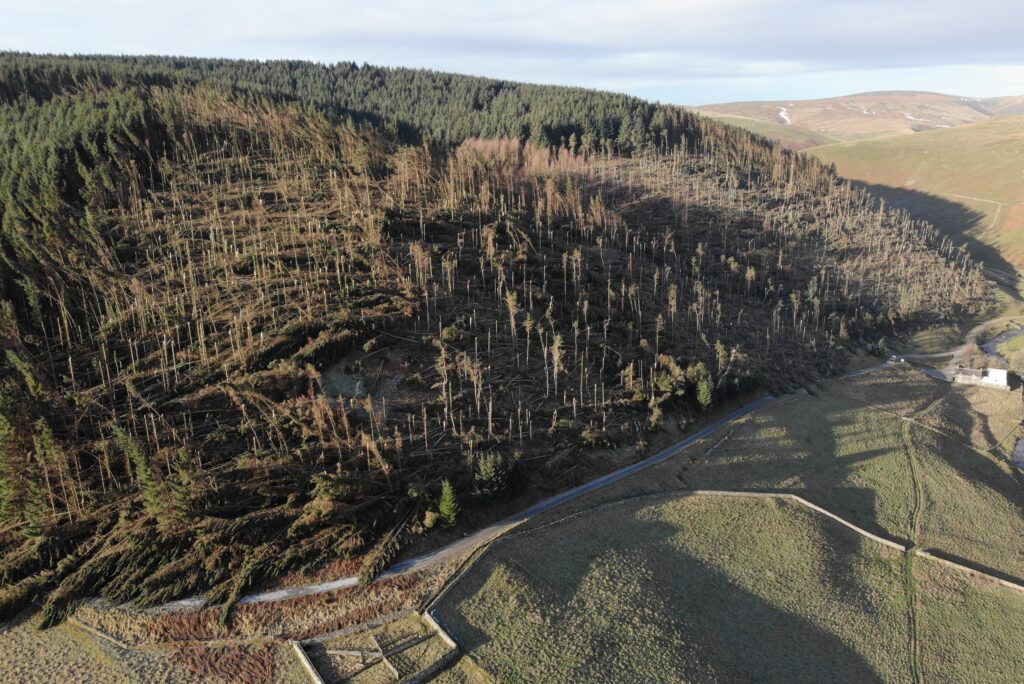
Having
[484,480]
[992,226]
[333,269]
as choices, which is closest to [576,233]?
[333,269]

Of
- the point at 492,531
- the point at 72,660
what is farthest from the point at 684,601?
the point at 72,660

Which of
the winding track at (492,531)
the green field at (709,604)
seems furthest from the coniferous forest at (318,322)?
the green field at (709,604)

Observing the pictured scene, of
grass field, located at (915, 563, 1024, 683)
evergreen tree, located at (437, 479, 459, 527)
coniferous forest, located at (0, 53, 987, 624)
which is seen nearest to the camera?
grass field, located at (915, 563, 1024, 683)

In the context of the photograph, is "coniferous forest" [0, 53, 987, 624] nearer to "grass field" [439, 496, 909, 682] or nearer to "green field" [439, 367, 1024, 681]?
"green field" [439, 367, 1024, 681]

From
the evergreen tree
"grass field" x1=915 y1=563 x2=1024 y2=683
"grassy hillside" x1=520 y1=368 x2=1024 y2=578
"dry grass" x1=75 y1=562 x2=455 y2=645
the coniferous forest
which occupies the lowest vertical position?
"grass field" x1=915 y1=563 x2=1024 y2=683

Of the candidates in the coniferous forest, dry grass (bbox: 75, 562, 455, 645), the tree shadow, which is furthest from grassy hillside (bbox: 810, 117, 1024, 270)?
dry grass (bbox: 75, 562, 455, 645)

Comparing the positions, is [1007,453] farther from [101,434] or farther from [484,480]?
[101,434]
